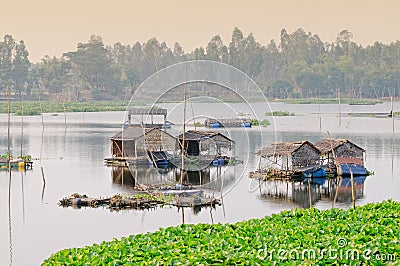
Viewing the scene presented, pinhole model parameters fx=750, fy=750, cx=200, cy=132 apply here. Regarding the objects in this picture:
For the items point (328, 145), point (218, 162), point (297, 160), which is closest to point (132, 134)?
point (218, 162)

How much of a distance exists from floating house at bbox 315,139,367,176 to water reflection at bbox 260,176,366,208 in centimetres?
38

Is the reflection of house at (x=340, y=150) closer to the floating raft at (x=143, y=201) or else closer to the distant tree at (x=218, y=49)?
the floating raft at (x=143, y=201)

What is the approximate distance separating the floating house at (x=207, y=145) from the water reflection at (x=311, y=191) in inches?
141

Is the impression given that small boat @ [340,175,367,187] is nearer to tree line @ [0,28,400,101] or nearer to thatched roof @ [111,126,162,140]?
Answer: thatched roof @ [111,126,162,140]

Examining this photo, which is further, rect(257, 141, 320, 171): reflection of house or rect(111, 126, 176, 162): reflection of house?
rect(111, 126, 176, 162): reflection of house

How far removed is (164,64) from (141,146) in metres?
62.3

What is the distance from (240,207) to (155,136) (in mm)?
7737

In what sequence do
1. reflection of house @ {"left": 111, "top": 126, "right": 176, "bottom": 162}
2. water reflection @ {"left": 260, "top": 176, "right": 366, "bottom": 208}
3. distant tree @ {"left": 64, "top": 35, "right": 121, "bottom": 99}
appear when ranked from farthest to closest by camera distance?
distant tree @ {"left": 64, "top": 35, "right": 121, "bottom": 99}
reflection of house @ {"left": 111, "top": 126, "right": 176, "bottom": 162}
water reflection @ {"left": 260, "top": 176, "right": 366, "bottom": 208}

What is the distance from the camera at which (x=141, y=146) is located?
25.0 m

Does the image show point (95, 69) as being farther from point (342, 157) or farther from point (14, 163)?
point (342, 157)

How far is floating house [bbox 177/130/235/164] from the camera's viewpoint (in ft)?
78.6

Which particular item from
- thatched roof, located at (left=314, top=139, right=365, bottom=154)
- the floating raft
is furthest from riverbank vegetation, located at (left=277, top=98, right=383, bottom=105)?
the floating raft

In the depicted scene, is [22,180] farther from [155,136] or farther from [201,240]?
[201,240]

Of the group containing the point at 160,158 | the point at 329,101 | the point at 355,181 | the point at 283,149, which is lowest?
the point at 355,181
